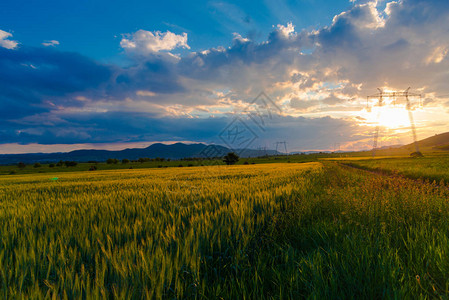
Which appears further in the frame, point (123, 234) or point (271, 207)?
point (271, 207)

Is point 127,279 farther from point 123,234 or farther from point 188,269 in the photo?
point 123,234

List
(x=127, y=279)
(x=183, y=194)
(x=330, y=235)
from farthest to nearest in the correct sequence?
(x=183, y=194) < (x=330, y=235) < (x=127, y=279)

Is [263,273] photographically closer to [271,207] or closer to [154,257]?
[154,257]

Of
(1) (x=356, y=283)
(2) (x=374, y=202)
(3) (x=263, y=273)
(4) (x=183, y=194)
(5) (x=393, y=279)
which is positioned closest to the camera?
(5) (x=393, y=279)

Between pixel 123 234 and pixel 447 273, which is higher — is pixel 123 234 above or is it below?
above

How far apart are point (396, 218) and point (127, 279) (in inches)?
177

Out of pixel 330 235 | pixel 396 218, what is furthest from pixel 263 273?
pixel 396 218

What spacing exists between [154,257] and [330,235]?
2.60 metres

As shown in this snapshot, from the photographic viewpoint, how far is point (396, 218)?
11.7 ft

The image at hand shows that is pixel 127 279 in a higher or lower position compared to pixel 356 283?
higher

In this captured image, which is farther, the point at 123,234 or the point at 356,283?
the point at 123,234

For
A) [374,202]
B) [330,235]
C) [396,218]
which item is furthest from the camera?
[374,202]

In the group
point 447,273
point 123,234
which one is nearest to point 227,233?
point 123,234

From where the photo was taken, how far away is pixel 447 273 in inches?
75.3
